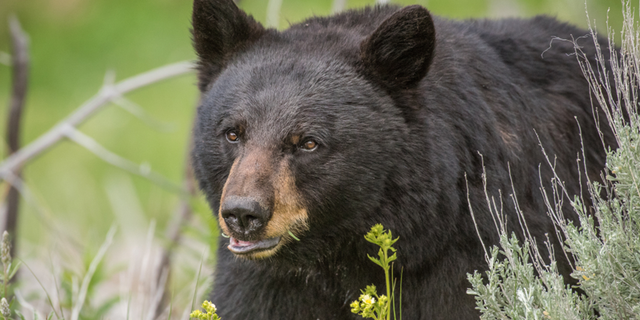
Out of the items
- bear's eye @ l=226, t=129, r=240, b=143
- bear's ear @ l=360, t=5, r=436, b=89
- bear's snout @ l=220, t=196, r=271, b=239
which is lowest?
bear's snout @ l=220, t=196, r=271, b=239

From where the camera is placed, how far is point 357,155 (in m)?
2.76

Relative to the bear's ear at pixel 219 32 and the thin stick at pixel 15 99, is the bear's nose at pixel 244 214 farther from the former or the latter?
the thin stick at pixel 15 99

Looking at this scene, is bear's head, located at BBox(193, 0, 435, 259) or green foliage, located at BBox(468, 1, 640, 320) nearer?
green foliage, located at BBox(468, 1, 640, 320)

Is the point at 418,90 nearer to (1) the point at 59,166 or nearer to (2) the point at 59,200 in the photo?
(2) the point at 59,200

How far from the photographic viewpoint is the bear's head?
265cm

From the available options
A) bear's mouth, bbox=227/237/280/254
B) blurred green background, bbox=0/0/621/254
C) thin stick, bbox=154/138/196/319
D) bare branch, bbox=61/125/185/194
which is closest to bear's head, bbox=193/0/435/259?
bear's mouth, bbox=227/237/280/254

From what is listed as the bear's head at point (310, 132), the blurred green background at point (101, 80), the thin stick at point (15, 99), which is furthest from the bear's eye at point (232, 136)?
the blurred green background at point (101, 80)

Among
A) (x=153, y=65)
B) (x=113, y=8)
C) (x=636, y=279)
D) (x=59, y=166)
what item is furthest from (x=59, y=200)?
(x=636, y=279)

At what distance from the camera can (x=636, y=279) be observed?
224 cm

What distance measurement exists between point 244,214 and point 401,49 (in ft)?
2.99

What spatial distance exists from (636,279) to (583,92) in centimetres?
128

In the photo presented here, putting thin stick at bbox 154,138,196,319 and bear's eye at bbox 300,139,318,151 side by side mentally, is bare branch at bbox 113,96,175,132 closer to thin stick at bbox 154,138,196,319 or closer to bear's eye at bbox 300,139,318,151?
thin stick at bbox 154,138,196,319

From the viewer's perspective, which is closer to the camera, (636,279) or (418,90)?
(636,279)

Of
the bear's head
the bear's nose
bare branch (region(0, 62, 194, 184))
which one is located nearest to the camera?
the bear's nose
